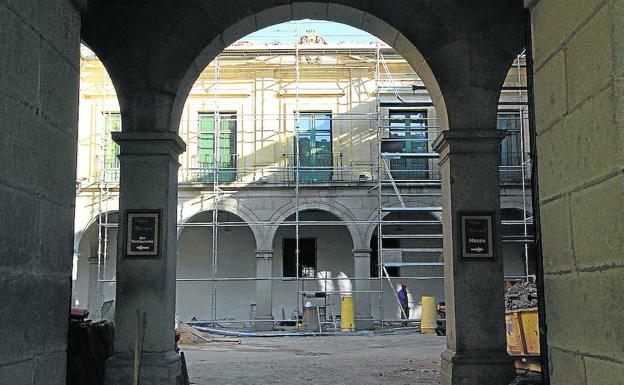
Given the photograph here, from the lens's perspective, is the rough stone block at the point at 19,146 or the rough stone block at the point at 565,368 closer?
the rough stone block at the point at 565,368

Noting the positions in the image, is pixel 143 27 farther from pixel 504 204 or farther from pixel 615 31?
pixel 504 204

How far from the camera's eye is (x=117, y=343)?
707cm

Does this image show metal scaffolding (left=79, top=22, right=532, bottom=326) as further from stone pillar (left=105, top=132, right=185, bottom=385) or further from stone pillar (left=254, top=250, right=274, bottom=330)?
stone pillar (left=105, top=132, right=185, bottom=385)

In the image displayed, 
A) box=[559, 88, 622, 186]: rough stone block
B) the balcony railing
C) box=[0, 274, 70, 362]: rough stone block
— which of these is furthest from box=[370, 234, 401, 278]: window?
box=[559, 88, 622, 186]: rough stone block

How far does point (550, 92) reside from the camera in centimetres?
274

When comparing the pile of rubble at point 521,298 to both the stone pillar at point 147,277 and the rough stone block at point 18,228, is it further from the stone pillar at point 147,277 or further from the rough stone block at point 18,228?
the rough stone block at point 18,228

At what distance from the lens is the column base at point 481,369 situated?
272 inches

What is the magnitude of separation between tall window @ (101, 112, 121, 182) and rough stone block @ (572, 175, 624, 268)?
21.5 metres

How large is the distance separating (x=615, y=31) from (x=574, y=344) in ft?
3.59

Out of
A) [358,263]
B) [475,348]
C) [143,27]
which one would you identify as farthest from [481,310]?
[358,263]

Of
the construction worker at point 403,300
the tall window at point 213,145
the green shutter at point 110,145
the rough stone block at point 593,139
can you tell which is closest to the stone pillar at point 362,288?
the construction worker at point 403,300

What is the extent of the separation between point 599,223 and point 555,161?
492 millimetres

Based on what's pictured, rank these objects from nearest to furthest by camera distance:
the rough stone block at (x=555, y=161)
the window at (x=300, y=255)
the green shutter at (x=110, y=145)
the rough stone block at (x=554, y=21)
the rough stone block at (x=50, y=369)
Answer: the rough stone block at (x=554, y=21) < the rough stone block at (x=555, y=161) < the rough stone block at (x=50, y=369) < the green shutter at (x=110, y=145) < the window at (x=300, y=255)

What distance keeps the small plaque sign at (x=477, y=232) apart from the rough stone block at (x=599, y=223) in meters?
4.79
